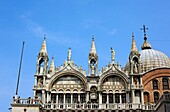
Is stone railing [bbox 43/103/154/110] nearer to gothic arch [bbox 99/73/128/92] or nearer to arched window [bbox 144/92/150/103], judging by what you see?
gothic arch [bbox 99/73/128/92]

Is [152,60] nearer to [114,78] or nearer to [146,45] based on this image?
[146,45]

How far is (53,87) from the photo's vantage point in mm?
38250

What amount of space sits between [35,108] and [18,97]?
99.6 inches

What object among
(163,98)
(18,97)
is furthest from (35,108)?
(163,98)

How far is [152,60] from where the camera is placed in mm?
46688

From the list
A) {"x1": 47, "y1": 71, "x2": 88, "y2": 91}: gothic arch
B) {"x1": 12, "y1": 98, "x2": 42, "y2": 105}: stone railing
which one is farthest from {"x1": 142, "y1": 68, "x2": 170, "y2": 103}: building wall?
{"x1": 12, "y1": 98, "x2": 42, "y2": 105}: stone railing

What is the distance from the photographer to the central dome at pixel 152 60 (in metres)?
45.8

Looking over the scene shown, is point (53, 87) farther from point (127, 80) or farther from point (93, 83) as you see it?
point (127, 80)

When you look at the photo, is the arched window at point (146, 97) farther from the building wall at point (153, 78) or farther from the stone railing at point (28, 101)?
the stone railing at point (28, 101)

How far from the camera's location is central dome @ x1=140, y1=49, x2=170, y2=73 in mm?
45750

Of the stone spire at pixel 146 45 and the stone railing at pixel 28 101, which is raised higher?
the stone spire at pixel 146 45

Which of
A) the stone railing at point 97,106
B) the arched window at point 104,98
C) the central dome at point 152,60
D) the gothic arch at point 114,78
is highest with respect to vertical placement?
the central dome at point 152,60

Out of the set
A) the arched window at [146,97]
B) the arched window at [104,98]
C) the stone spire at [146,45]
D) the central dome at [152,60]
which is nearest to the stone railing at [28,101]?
the arched window at [104,98]

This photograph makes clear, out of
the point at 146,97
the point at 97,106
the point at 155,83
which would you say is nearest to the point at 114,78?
the point at 97,106
